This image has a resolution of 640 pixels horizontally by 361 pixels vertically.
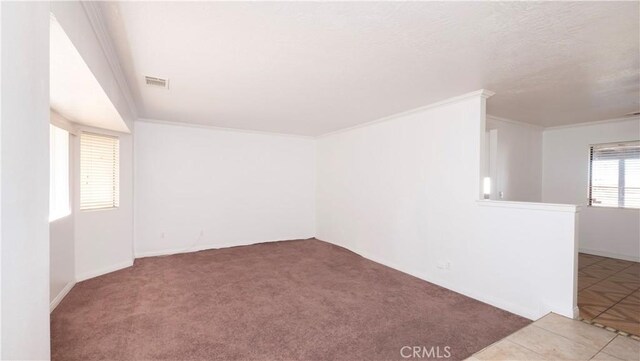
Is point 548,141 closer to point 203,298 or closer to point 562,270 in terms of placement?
point 562,270

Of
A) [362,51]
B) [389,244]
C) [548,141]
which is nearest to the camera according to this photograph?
[362,51]

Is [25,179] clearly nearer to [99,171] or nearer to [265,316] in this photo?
[265,316]

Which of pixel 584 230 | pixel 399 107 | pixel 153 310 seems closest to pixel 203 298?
pixel 153 310

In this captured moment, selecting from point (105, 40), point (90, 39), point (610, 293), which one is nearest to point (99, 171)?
point (105, 40)

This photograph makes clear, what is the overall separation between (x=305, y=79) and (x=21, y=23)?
2.28 metres

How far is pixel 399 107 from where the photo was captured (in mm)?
4059

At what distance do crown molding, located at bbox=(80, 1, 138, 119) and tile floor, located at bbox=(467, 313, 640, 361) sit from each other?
343 centimetres

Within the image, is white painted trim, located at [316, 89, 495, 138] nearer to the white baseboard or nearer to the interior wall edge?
the interior wall edge

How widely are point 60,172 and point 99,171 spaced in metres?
0.56

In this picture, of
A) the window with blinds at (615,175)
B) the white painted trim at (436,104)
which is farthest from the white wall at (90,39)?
the window with blinds at (615,175)

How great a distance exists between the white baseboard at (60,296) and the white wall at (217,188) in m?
1.39

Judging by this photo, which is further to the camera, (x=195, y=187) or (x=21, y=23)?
(x=195, y=187)

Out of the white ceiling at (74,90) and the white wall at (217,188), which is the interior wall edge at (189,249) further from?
the white ceiling at (74,90)

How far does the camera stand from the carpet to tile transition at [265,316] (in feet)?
7.64
